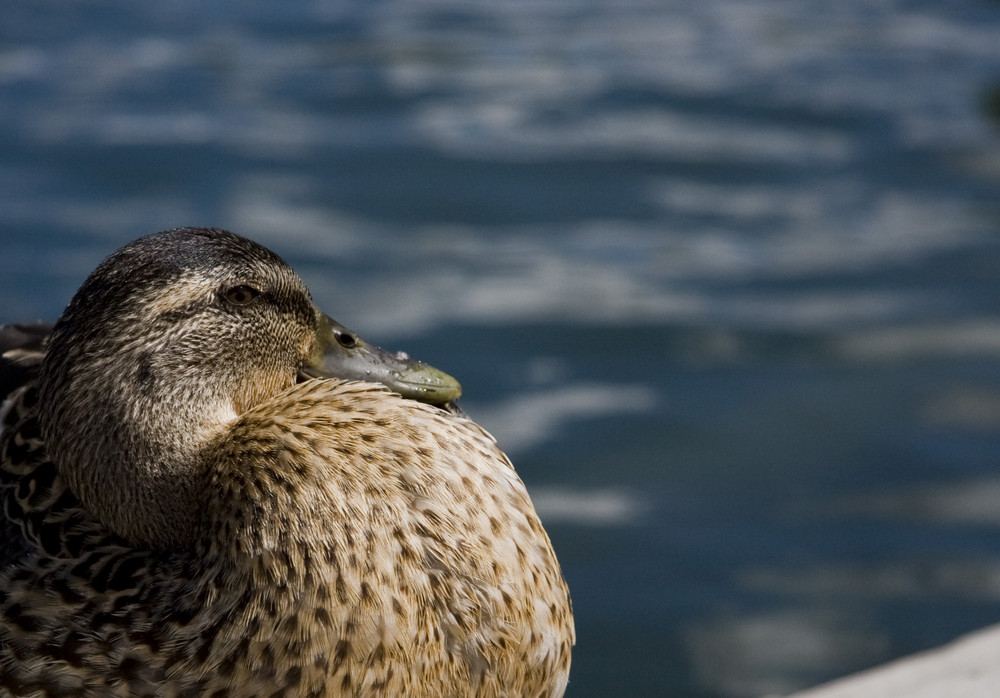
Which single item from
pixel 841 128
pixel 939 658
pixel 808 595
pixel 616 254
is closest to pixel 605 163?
pixel 616 254

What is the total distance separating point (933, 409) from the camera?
237 inches

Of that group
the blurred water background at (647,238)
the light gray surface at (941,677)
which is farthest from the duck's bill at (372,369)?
the blurred water background at (647,238)

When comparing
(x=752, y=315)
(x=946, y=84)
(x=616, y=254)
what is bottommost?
(x=752, y=315)

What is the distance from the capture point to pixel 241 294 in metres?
2.58

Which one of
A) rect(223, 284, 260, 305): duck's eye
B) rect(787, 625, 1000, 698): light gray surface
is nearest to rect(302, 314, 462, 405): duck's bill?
rect(223, 284, 260, 305): duck's eye

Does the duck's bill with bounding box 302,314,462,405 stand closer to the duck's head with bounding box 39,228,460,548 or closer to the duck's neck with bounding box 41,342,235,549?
the duck's head with bounding box 39,228,460,548

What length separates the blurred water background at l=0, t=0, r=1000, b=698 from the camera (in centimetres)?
528

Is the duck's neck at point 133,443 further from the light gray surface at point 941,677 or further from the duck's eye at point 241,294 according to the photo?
the light gray surface at point 941,677

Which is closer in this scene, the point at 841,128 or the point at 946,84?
the point at 841,128

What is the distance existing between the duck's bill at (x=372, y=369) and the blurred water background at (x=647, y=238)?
7.61 ft

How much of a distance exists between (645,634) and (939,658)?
174 cm

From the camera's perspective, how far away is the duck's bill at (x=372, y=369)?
2727 mm

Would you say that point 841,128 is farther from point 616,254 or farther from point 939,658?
point 939,658

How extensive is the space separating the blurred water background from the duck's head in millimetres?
2580
